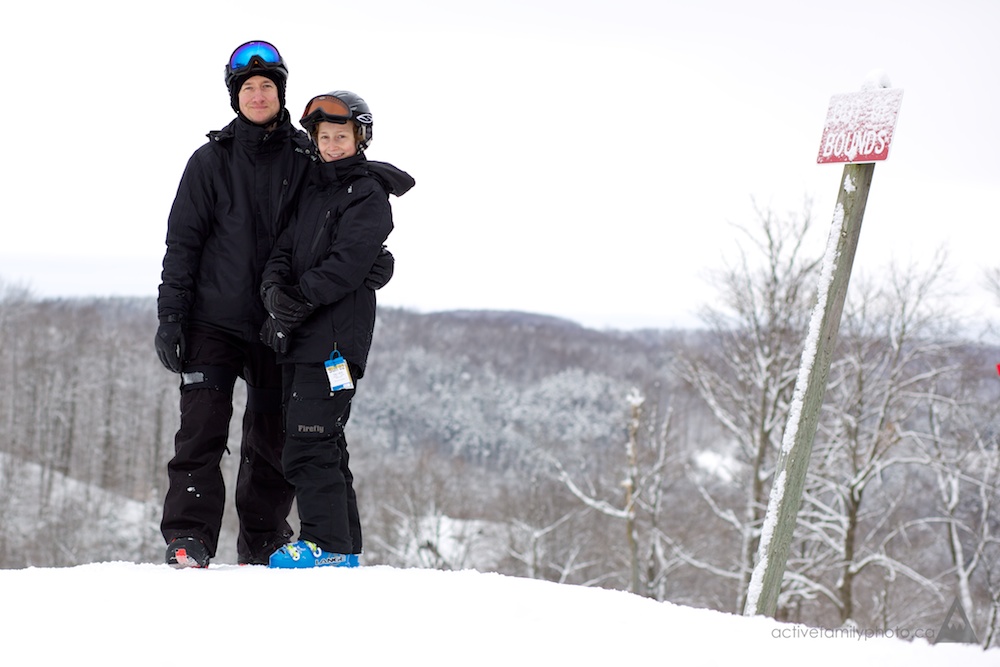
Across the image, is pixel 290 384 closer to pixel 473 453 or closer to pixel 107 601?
pixel 107 601

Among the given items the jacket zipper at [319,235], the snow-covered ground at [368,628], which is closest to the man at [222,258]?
the jacket zipper at [319,235]

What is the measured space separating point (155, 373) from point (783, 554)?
53992 mm

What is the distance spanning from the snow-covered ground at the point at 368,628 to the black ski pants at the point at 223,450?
496 millimetres

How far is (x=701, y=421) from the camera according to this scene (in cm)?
5703

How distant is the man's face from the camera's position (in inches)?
138

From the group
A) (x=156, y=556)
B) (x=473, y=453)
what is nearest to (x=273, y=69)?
(x=156, y=556)

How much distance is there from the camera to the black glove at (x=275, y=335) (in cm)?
334

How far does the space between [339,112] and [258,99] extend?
1.31 feet

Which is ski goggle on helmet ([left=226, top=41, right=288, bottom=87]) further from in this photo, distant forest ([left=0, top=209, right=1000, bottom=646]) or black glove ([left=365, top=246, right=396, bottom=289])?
distant forest ([left=0, top=209, right=1000, bottom=646])

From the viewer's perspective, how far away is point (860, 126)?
339 centimetres

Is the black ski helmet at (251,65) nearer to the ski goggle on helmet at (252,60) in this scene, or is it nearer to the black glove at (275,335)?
the ski goggle on helmet at (252,60)

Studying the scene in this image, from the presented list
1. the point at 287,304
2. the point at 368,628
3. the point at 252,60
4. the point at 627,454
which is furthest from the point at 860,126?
the point at 627,454

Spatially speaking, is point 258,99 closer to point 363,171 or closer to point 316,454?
point 363,171

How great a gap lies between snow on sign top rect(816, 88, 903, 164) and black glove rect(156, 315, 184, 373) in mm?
2905
